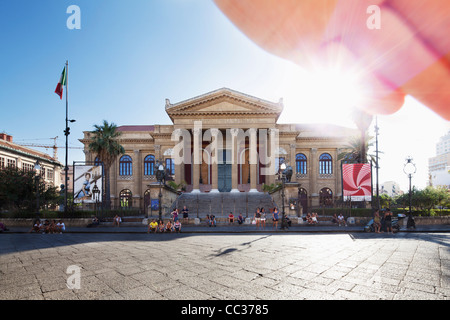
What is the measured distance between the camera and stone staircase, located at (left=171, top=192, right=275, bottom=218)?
23.7m

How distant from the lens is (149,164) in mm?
39656

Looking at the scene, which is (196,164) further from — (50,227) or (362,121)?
(362,121)

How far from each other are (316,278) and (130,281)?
363 cm

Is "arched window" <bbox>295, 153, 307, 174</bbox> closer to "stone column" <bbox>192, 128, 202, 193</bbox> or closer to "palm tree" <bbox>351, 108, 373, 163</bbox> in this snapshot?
"palm tree" <bbox>351, 108, 373, 163</bbox>

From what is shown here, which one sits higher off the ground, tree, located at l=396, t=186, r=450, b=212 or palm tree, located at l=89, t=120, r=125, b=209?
palm tree, located at l=89, t=120, r=125, b=209

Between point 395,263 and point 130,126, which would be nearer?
point 395,263

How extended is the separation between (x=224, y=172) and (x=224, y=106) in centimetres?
934

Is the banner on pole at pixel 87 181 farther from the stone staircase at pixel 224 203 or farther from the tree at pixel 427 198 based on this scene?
the tree at pixel 427 198

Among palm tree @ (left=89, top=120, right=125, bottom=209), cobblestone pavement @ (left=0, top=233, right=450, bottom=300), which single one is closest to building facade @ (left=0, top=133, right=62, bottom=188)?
palm tree @ (left=89, top=120, right=125, bottom=209)

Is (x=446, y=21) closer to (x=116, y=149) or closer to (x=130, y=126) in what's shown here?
(x=116, y=149)

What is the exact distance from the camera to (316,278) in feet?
15.6

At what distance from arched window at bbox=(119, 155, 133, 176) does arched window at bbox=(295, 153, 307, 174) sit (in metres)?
27.1
